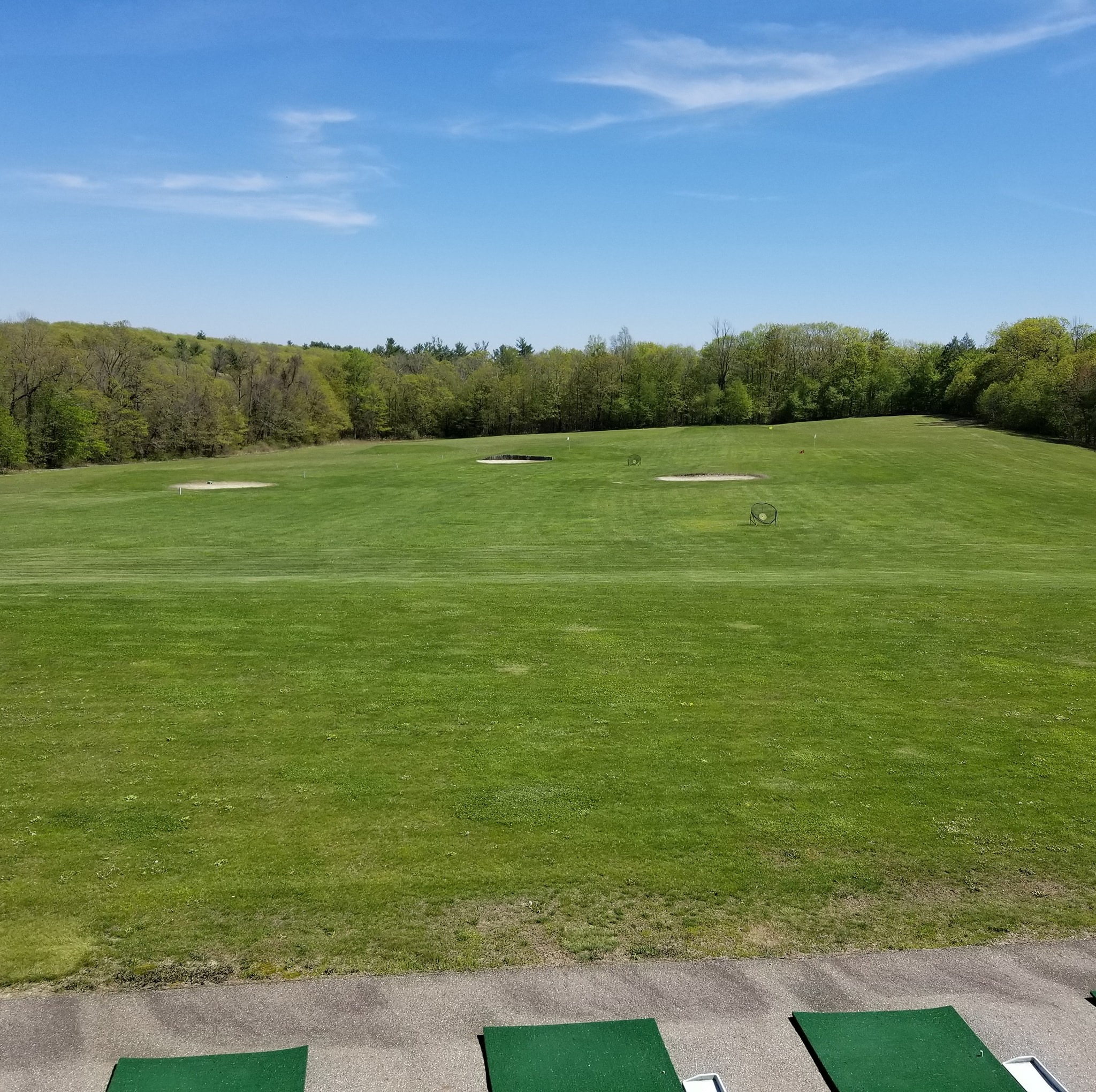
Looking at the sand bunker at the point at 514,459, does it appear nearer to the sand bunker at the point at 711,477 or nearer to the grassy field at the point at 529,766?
the sand bunker at the point at 711,477

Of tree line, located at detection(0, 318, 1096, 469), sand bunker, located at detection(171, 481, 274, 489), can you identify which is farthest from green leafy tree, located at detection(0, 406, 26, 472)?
sand bunker, located at detection(171, 481, 274, 489)

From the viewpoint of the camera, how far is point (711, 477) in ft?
180

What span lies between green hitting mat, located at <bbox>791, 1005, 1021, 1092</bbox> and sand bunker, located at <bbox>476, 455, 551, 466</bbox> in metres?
57.0

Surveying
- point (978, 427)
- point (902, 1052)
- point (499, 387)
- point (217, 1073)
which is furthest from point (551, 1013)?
point (499, 387)

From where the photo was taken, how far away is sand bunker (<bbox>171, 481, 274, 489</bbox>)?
54094mm

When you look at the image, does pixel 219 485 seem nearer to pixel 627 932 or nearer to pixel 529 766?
pixel 529 766

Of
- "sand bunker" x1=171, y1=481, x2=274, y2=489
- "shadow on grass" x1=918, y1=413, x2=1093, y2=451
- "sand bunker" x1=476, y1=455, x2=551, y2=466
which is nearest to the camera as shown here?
"sand bunker" x1=171, y1=481, x2=274, y2=489

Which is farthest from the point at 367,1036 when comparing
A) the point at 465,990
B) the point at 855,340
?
the point at 855,340

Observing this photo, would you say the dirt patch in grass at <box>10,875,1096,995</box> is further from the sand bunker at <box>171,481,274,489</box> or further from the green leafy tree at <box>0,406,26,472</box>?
the green leafy tree at <box>0,406,26,472</box>

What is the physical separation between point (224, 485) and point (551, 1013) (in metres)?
54.0

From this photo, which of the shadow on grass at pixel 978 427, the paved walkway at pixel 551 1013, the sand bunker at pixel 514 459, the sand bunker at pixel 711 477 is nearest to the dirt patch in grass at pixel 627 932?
the paved walkway at pixel 551 1013

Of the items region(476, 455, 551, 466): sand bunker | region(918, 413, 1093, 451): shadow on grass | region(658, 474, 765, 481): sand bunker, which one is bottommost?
region(658, 474, 765, 481): sand bunker

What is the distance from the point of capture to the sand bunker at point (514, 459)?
6440cm

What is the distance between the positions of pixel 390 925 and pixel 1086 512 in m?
44.9
